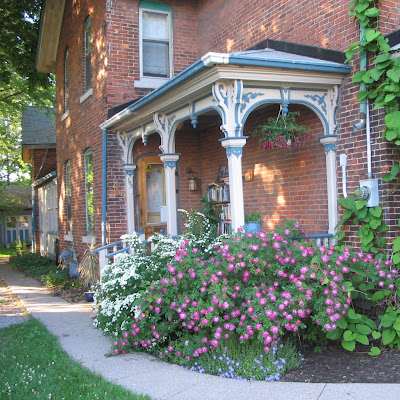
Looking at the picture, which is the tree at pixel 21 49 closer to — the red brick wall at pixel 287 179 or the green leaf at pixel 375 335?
the red brick wall at pixel 287 179

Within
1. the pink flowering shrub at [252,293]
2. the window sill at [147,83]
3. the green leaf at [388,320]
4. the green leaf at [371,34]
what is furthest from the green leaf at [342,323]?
the window sill at [147,83]

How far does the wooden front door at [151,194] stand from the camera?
10.1 m

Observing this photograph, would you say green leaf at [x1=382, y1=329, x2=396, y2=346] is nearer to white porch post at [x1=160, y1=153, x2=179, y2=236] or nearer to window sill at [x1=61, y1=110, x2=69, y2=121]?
white porch post at [x1=160, y1=153, x2=179, y2=236]

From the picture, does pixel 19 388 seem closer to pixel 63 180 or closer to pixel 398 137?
pixel 398 137

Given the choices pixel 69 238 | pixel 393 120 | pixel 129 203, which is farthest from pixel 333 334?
pixel 69 238

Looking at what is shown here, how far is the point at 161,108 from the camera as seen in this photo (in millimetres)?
7531

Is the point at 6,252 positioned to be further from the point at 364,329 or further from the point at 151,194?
the point at 364,329

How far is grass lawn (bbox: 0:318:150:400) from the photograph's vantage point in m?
4.41

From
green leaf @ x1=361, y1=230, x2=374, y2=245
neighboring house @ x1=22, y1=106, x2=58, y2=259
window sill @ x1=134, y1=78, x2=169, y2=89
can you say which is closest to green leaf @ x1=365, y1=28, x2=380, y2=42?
green leaf @ x1=361, y1=230, x2=374, y2=245

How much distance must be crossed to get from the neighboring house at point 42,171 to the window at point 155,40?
741 cm

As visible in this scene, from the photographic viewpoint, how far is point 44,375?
194 inches

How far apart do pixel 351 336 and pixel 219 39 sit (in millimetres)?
6768

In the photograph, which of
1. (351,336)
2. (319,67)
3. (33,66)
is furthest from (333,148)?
(33,66)

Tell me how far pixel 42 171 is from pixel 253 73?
1501 cm
